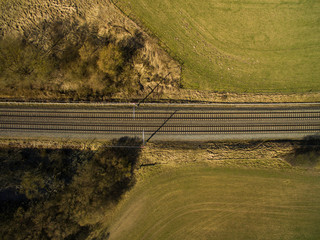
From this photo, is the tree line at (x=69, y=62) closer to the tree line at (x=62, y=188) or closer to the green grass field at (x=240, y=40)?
the green grass field at (x=240, y=40)

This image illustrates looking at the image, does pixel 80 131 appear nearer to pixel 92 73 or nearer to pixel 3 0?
pixel 92 73

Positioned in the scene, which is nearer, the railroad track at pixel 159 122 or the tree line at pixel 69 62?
the tree line at pixel 69 62

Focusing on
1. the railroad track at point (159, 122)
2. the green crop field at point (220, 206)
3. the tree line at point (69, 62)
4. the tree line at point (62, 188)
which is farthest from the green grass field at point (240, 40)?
the tree line at point (62, 188)

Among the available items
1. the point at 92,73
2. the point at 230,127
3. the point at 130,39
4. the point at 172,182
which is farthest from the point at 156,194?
the point at 130,39

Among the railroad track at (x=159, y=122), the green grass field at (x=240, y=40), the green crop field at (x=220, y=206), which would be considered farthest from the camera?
the green crop field at (x=220, y=206)

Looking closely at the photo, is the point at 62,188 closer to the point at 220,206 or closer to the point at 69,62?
the point at 69,62

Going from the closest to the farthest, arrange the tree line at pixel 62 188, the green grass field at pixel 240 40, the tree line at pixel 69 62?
the tree line at pixel 62 188 → the tree line at pixel 69 62 → the green grass field at pixel 240 40
